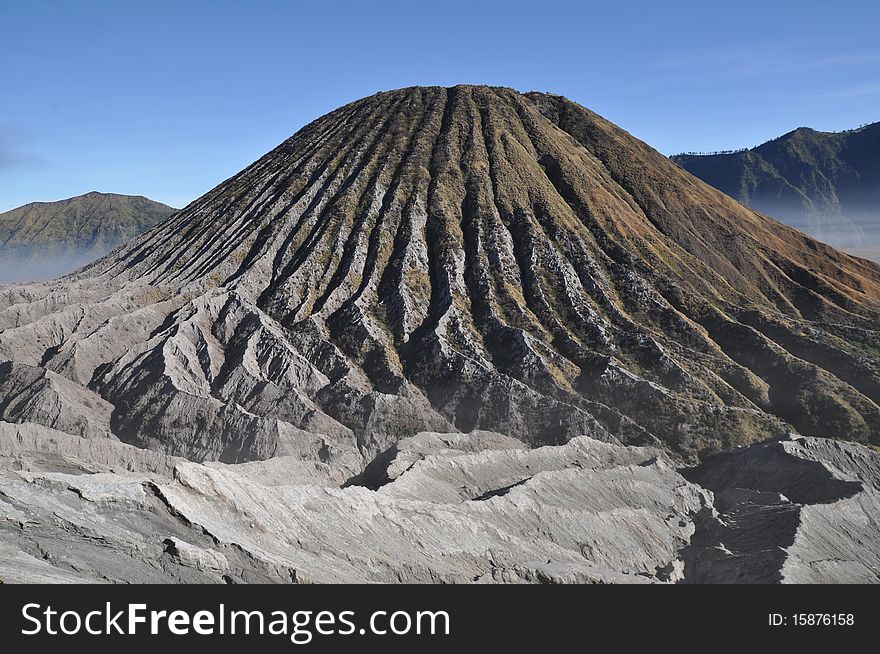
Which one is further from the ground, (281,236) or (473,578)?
(281,236)

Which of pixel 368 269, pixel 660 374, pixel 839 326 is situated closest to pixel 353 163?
pixel 368 269

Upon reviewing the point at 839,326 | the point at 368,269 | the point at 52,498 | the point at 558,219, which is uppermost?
the point at 558,219

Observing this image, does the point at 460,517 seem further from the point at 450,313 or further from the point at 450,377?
the point at 450,313

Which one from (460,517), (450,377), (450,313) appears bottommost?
(460,517)

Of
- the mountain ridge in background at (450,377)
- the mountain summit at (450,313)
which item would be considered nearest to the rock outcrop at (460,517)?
the mountain ridge in background at (450,377)

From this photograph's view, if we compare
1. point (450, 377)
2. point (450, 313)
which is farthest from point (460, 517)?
point (450, 313)

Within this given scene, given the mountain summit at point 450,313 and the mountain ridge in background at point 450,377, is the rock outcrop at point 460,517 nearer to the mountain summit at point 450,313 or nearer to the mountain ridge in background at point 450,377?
the mountain ridge in background at point 450,377

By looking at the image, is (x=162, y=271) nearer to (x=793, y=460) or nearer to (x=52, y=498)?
(x=52, y=498)
